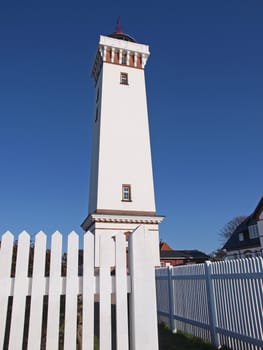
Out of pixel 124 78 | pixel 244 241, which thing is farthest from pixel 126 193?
pixel 244 241

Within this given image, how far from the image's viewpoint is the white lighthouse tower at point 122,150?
60.0ft

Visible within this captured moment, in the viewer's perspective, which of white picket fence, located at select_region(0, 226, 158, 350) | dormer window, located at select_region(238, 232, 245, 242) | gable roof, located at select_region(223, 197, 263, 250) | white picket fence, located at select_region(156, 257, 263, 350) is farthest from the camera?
dormer window, located at select_region(238, 232, 245, 242)

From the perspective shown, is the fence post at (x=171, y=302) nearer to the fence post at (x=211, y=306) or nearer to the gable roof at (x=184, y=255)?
the fence post at (x=211, y=306)

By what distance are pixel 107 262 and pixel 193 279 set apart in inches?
208

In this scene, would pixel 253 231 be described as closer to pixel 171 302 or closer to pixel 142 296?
pixel 171 302

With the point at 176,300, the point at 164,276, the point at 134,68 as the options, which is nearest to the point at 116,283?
the point at 176,300

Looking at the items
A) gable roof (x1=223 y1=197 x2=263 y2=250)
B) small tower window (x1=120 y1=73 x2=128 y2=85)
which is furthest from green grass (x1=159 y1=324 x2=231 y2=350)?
gable roof (x1=223 y1=197 x2=263 y2=250)

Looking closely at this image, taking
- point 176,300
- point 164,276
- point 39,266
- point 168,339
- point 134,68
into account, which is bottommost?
point 168,339

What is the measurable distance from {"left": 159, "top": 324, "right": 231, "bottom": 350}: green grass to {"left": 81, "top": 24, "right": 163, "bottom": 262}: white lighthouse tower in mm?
10586

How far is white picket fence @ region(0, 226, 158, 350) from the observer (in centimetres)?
211

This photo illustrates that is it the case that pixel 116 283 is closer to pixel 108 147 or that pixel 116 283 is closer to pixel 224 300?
pixel 224 300

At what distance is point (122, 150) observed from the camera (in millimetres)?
19953

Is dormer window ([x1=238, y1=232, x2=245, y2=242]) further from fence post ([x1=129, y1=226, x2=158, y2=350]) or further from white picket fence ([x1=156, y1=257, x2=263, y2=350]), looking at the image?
Answer: fence post ([x1=129, y1=226, x2=158, y2=350])

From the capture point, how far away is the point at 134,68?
23516mm
